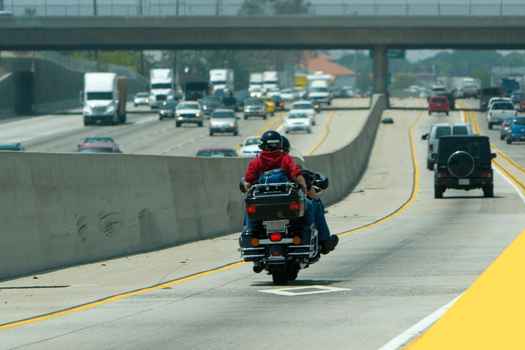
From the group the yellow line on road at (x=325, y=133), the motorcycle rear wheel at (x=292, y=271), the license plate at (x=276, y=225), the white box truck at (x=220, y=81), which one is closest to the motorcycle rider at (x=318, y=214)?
the motorcycle rear wheel at (x=292, y=271)

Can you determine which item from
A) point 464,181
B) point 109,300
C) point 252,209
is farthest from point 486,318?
point 464,181

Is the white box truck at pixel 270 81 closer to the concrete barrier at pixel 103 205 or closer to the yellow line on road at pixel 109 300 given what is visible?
the concrete barrier at pixel 103 205

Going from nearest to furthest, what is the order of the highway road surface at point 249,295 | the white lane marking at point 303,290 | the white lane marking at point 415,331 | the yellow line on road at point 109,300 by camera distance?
the white lane marking at point 415,331 < the highway road surface at point 249,295 < the yellow line on road at point 109,300 < the white lane marking at point 303,290

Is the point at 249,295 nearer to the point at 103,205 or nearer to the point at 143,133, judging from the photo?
the point at 103,205

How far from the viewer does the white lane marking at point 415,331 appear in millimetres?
11516

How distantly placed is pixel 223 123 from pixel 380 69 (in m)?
37.0

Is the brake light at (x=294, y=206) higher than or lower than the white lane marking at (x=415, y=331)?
higher

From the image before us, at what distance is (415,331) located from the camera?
40.6 ft

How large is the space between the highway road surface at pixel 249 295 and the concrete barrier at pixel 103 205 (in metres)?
0.36

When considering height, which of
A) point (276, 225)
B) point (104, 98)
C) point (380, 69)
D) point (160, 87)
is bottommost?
point (160, 87)

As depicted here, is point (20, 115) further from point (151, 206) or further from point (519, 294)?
point (519, 294)

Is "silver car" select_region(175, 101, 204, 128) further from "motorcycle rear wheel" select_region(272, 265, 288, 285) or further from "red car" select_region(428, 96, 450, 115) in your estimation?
"motorcycle rear wheel" select_region(272, 265, 288, 285)

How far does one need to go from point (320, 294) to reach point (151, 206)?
859 centimetres

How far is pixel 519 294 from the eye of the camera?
48.7 ft
